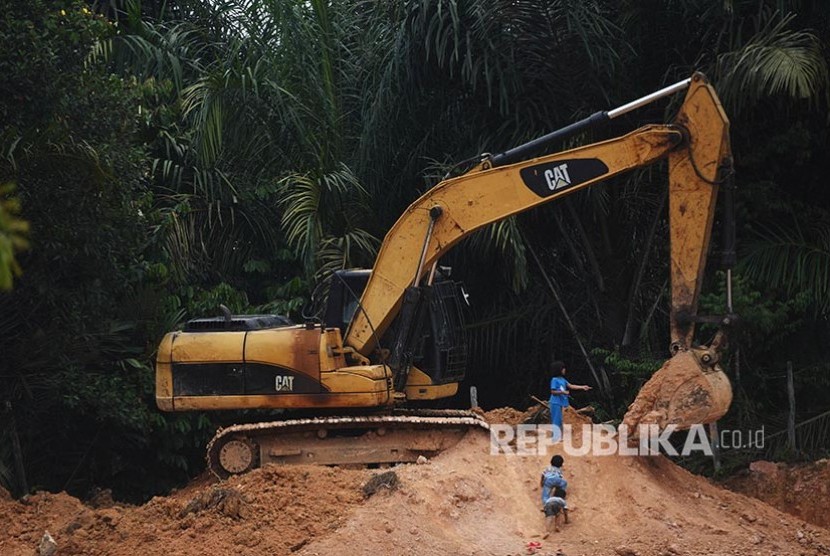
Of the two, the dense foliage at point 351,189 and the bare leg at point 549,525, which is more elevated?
the dense foliage at point 351,189

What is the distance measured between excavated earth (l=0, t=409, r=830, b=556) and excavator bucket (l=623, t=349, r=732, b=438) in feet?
2.29

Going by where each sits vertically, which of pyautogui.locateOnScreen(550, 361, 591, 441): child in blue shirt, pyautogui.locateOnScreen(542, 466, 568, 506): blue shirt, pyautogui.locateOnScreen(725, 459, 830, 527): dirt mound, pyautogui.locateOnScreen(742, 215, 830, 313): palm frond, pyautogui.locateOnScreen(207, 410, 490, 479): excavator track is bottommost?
pyautogui.locateOnScreen(725, 459, 830, 527): dirt mound

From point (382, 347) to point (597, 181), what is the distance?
3136 mm

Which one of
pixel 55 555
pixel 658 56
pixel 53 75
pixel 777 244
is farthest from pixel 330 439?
pixel 658 56

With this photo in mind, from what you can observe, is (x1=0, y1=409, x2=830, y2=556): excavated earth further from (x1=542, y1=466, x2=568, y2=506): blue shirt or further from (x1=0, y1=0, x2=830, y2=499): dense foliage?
(x1=0, y1=0, x2=830, y2=499): dense foliage

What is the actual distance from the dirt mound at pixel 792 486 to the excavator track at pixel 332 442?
365cm

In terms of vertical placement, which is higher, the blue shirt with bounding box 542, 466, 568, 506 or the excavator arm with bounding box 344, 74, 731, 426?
the excavator arm with bounding box 344, 74, 731, 426

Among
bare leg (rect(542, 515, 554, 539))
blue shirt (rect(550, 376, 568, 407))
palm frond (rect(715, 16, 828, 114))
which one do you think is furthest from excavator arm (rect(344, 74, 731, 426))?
palm frond (rect(715, 16, 828, 114))

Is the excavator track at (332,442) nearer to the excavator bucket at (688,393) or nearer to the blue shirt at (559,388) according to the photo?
the blue shirt at (559,388)

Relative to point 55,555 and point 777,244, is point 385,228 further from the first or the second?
point 55,555

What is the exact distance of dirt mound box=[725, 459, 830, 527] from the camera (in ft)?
46.6

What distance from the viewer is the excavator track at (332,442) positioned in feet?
44.0

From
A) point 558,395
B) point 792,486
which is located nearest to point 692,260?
point 558,395

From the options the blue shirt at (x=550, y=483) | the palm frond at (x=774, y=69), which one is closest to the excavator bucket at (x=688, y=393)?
the blue shirt at (x=550, y=483)
